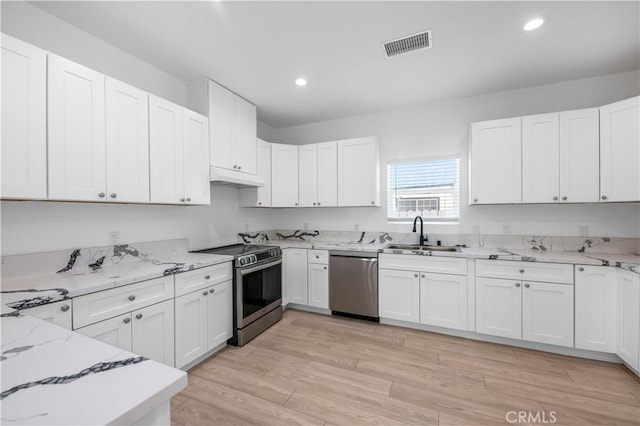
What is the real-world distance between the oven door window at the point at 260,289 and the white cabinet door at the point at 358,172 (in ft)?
4.36

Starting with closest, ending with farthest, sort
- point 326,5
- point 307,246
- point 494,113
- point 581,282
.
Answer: point 326,5
point 581,282
point 494,113
point 307,246

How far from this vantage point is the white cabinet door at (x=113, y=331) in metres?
1.63

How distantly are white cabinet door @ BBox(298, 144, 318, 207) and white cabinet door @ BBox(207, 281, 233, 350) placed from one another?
5.58 feet

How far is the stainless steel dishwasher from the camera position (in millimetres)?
3240

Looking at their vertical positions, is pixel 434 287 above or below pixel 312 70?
below

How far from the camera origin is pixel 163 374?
0.70m

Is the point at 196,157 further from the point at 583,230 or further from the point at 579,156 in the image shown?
the point at 583,230

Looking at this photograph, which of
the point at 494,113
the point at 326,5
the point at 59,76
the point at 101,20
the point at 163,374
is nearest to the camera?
the point at 163,374

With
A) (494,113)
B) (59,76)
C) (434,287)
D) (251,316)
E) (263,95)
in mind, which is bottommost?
(251,316)

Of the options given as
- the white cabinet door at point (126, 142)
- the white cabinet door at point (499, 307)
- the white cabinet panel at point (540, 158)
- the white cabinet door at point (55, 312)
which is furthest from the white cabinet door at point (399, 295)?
the white cabinet door at point (55, 312)

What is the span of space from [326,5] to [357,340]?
2975 millimetres

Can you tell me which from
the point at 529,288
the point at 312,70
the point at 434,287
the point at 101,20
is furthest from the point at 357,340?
the point at 101,20

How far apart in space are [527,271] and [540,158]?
1.17 m

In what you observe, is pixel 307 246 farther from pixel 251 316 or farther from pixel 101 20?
pixel 101 20
